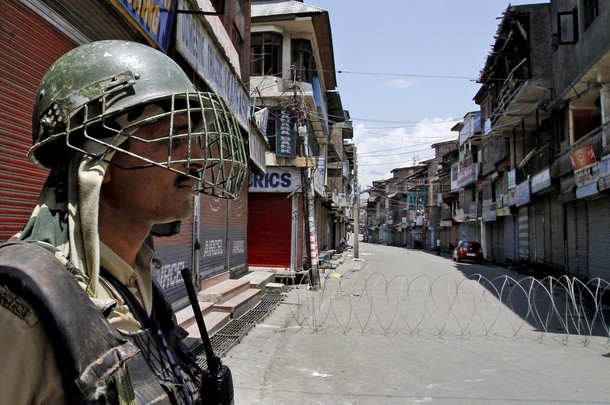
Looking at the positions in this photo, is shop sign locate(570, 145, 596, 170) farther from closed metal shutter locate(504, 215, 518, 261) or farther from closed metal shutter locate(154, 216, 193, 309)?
closed metal shutter locate(504, 215, 518, 261)

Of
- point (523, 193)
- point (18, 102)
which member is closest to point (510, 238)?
point (523, 193)

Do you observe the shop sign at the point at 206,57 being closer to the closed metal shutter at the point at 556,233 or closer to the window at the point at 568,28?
the window at the point at 568,28

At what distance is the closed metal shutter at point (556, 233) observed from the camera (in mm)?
19639

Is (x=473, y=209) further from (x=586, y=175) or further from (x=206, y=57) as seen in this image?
(x=206, y=57)

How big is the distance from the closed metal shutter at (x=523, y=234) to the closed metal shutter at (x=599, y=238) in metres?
9.52

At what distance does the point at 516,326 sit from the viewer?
392 inches

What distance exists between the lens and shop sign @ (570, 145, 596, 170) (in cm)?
1397

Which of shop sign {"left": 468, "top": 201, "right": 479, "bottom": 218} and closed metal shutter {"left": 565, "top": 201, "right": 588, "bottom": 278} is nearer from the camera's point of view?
closed metal shutter {"left": 565, "top": 201, "right": 588, "bottom": 278}

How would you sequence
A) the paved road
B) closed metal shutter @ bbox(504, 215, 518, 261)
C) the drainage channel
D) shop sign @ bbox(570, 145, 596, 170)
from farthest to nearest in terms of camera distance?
closed metal shutter @ bbox(504, 215, 518, 261) → shop sign @ bbox(570, 145, 596, 170) → the drainage channel → the paved road

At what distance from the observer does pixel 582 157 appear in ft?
47.9

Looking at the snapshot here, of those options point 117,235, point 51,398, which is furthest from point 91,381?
point 117,235

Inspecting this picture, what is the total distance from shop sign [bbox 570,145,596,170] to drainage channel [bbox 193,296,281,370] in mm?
11066

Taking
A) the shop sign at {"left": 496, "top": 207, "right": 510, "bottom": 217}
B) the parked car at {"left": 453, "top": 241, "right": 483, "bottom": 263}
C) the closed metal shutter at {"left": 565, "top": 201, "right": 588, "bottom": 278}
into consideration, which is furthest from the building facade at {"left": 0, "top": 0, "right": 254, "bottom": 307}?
the parked car at {"left": 453, "top": 241, "right": 483, "bottom": 263}

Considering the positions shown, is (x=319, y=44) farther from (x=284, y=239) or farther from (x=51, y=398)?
(x=51, y=398)
